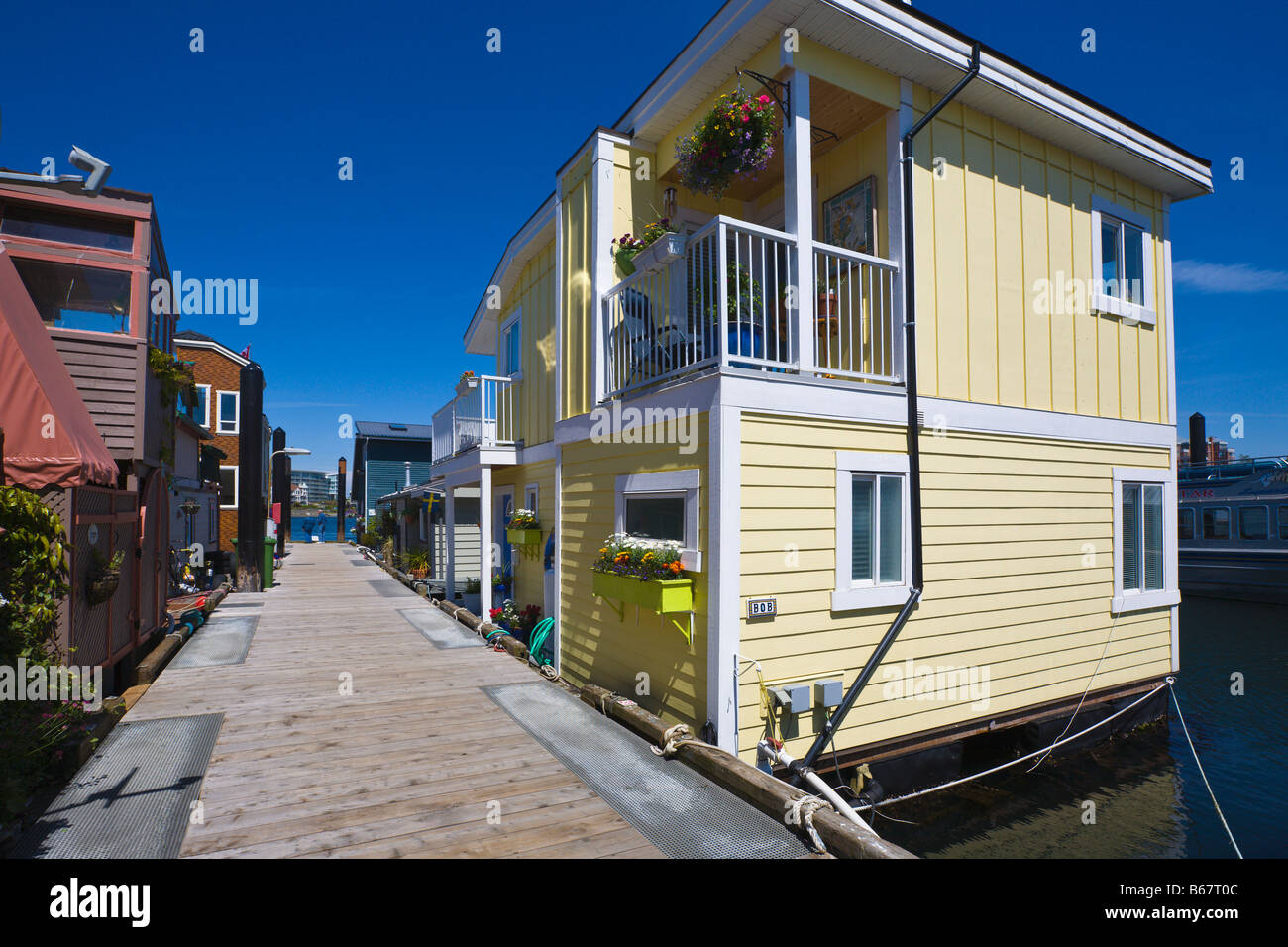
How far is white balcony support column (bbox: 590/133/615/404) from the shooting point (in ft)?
25.1

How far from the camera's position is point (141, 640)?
805 centimetres

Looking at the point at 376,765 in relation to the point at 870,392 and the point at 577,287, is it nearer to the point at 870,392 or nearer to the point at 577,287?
the point at 870,392

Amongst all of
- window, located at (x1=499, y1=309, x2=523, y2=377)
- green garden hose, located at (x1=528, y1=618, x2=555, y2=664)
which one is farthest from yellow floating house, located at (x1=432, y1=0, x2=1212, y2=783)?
window, located at (x1=499, y1=309, x2=523, y2=377)

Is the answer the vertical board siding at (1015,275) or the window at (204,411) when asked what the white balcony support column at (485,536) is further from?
the window at (204,411)

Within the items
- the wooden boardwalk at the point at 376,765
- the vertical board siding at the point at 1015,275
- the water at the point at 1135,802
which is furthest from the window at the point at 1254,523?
the wooden boardwalk at the point at 376,765

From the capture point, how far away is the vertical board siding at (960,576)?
5.64 meters

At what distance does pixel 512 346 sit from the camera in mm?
12688

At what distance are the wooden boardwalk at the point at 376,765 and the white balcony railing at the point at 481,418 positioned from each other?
3.78 metres

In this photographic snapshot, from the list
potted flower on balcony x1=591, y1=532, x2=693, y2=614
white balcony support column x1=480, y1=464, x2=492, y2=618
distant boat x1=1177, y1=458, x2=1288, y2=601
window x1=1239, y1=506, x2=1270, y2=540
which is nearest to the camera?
potted flower on balcony x1=591, y1=532, x2=693, y2=614

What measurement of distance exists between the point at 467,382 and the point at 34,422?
300 inches

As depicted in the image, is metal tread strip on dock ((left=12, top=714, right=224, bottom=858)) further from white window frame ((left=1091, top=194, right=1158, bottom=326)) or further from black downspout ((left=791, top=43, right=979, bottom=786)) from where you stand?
white window frame ((left=1091, top=194, right=1158, bottom=326))

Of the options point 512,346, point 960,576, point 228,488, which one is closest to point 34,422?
point 960,576

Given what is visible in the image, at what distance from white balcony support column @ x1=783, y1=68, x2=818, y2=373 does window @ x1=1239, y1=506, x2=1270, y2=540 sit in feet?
81.4
